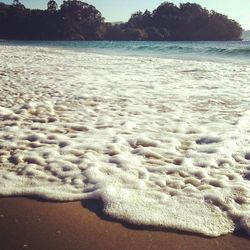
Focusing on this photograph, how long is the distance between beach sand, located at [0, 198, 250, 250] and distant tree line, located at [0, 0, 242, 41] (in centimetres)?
8281

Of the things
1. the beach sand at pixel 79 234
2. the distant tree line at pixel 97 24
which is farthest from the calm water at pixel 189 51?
the distant tree line at pixel 97 24

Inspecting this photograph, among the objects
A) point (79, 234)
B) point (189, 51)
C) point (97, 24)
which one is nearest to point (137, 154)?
point (79, 234)

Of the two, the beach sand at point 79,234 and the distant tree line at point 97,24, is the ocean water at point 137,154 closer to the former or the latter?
the beach sand at point 79,234

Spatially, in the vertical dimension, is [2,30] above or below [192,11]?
below

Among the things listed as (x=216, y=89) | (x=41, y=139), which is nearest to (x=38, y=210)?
(x=41, y=139)

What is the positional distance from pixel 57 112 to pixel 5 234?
135 inches

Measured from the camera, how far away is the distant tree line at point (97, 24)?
86625 millimetres

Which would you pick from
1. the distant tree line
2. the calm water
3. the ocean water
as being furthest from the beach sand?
the distant tree line

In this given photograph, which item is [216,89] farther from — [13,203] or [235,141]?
[13,203]

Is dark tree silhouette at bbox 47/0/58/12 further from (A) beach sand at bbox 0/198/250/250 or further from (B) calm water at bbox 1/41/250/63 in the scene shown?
(A) beach sand at bbox 0/198/250/250

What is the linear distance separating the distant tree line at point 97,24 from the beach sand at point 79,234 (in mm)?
82805

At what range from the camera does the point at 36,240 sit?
220cm

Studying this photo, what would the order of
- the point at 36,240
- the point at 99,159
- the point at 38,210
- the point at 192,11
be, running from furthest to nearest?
the point at 192,11 → the point at 99,159 → the point at 38,210 → the point at 36,240

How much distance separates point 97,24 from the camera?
307ft
